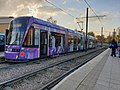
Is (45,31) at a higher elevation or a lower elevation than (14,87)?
higher

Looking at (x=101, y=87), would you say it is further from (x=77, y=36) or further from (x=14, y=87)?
(x=77, y=36)

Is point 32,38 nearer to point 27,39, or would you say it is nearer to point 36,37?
point 27,39

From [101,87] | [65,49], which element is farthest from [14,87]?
[65,49]

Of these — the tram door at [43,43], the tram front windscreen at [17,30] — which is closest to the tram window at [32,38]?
the tram front windscreen at [17,30]

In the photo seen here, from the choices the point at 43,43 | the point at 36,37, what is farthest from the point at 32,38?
the point at 43,43

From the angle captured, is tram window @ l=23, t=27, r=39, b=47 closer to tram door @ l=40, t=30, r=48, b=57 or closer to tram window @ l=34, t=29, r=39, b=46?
tram window @ l=34, t=29, r=39, b=46

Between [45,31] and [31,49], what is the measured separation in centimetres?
309

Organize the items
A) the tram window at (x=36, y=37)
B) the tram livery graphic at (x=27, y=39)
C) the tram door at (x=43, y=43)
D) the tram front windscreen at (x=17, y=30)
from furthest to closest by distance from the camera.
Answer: the tram door at (x=43, y=43) → the tram window at (x=36, y=37) → the tram front windscreen at (x=17, y=30) → the tram livery graphic at (x=27, y=39)

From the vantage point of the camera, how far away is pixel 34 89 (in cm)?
702

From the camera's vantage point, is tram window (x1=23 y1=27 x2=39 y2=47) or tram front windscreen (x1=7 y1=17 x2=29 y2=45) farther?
tram window (x1=23 y1=27 x2=39 y2=47)

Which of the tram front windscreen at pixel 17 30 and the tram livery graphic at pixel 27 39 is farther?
the tram front windscreen at pixel 17 30

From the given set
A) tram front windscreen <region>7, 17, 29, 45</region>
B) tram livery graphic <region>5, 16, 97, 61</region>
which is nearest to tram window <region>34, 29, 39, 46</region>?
tram livery graphic <region>5, 16, 97, 61</region>

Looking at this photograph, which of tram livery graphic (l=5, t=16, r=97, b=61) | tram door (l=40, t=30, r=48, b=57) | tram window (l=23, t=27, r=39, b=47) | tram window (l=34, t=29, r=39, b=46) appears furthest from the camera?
tram door (l=40, t=30, r=48, b=57)

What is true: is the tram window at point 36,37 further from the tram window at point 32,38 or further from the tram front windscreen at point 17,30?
the tram front windscreen at point 17,30
